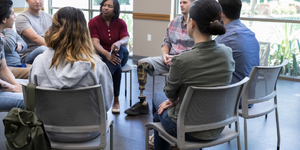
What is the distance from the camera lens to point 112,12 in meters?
3.13

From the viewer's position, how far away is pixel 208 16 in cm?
146

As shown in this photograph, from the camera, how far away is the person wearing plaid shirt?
113 inches

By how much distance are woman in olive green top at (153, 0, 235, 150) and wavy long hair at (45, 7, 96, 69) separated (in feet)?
1.50

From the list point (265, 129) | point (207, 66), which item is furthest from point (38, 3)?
point (265, 129)

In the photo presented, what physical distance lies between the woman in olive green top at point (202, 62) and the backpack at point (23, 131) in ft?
2.18

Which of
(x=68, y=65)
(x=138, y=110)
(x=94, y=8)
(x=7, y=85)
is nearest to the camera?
(x=68, y=65)

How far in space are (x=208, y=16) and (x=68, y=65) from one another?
0.76 metres

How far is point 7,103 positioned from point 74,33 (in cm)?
65

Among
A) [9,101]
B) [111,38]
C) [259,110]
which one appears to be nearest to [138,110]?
[111,38]

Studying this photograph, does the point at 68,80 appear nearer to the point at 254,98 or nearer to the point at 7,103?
the point at 7,103

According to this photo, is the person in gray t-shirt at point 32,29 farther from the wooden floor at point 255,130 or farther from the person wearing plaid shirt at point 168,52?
the person wearing plaid shirt at point 168,52

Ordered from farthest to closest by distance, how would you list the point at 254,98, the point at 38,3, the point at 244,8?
1. the point at 244,8
2. the point at 38,3
3. the point at 254,98

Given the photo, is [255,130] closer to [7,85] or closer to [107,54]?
[107,54]

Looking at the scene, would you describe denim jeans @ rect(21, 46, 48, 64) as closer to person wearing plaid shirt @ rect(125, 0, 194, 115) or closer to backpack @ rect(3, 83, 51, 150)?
person wearing plaid shirt @ rect(125, 0, 194, 115)
